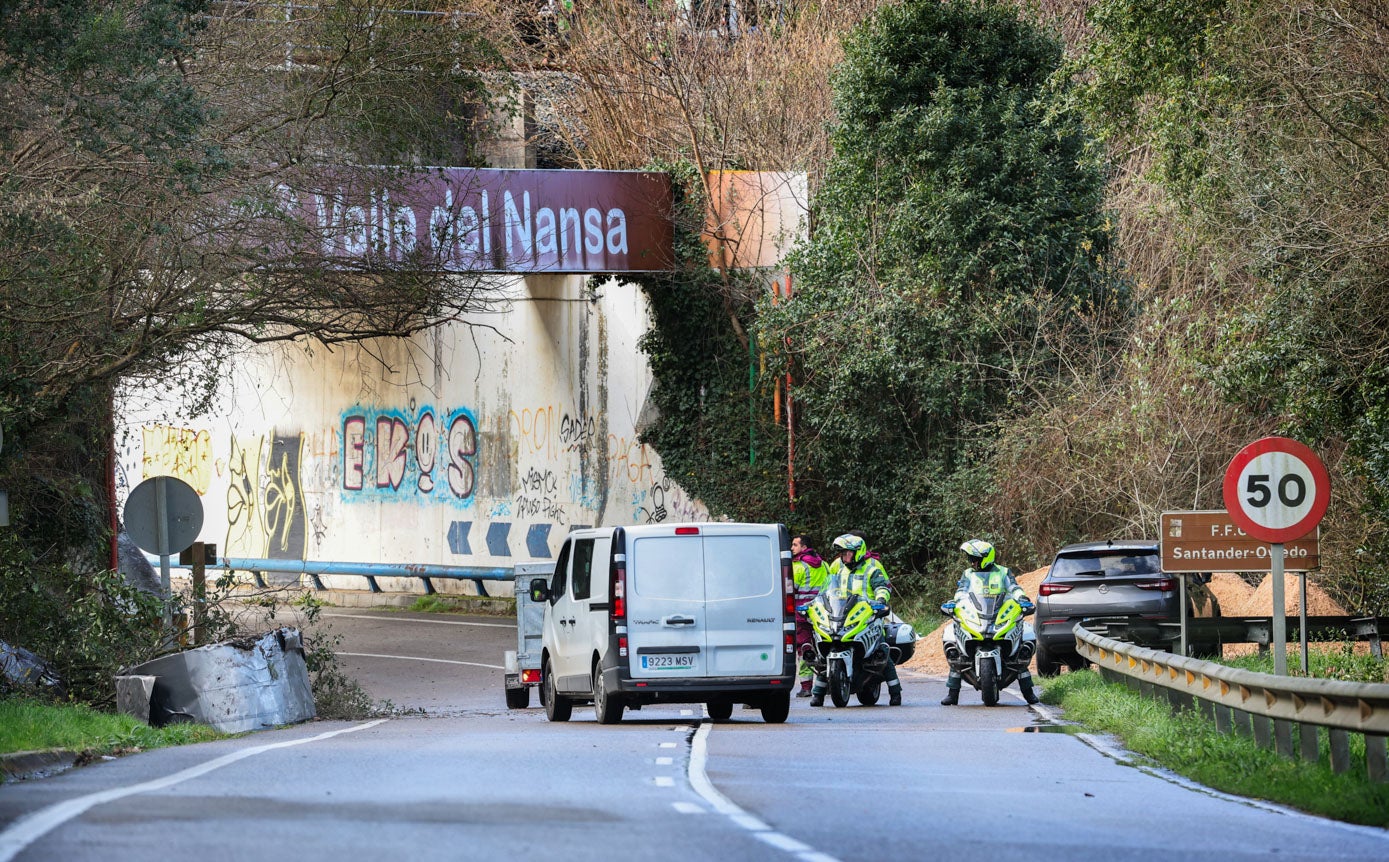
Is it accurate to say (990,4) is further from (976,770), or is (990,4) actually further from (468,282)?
(976,770)

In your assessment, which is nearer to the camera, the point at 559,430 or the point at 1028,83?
the point at 1028,83

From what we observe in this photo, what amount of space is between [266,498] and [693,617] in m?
27.7

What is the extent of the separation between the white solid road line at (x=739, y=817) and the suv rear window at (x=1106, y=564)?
10.0 m

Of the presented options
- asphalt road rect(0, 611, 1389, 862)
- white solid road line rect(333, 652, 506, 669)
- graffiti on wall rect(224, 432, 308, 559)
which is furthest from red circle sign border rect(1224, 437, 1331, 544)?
graffiti on wall rect(224, 432, 308, 559)

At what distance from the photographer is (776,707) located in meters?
17.4

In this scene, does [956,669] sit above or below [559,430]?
below

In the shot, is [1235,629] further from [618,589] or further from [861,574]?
[618,589]

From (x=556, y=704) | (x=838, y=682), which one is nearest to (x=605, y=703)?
(x=556, y=704)

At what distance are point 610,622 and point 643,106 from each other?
22.5 m

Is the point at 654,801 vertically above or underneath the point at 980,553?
underneath

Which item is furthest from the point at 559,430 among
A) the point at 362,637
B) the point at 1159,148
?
the point at 1159,148

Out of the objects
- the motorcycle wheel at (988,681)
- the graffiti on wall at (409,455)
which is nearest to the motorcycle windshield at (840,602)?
the motorcycle wheel at (988,681)

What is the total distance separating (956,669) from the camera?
63.5ft

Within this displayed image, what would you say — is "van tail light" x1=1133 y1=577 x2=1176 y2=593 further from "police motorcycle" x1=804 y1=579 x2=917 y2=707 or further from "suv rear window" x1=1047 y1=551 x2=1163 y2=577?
"police motorcycle" x1=804 y1=579 x2=917 y2=707
